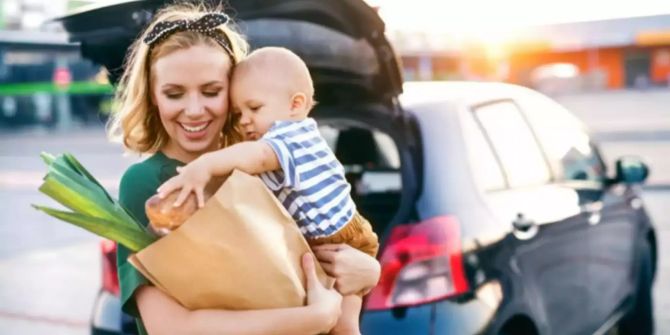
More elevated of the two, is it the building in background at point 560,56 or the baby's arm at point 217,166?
the baby's arm at point 217,166

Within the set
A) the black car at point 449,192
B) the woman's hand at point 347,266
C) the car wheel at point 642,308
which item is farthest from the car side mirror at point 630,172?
the woman's hand at point 347,266

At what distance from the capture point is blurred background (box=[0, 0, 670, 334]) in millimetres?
7277

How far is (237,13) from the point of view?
278 cm

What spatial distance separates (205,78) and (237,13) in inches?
45.4

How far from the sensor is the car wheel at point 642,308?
4863 millimetres

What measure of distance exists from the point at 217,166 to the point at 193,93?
0.83 feet

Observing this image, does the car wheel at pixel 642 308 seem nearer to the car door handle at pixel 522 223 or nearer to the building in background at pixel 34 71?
the car door handle at pixel 522 223

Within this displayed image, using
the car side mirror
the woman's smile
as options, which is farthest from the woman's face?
the car side mirror

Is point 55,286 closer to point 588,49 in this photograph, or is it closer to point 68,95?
point 68,95

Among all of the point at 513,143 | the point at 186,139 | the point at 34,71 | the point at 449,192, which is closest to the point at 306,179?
the point at 186,139

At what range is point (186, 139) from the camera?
5.73ft

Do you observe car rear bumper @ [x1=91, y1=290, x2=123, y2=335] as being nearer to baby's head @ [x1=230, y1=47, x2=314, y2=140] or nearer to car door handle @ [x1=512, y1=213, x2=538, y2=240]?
car door handle @ [x1=512, y1=213, x2=538, y2=240]

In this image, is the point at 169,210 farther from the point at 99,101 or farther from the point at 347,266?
the point at 99,101

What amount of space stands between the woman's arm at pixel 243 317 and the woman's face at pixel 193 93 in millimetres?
346
